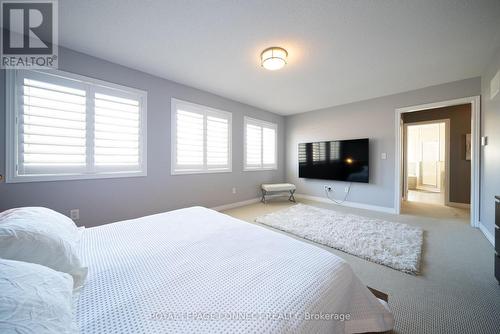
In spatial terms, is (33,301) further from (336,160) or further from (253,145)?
(336,160)

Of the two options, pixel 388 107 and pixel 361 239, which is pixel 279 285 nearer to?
pixel 361 239

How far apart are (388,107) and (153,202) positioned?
4.90m

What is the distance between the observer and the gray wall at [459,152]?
418 centimetres

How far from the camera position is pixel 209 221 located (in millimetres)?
1569

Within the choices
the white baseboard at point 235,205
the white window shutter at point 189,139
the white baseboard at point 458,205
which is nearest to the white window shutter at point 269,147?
the white baseboard at point 235,205

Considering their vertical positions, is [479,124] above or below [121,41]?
below

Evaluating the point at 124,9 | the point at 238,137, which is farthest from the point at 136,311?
the point at 238,137

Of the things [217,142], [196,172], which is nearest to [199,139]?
[217,142]

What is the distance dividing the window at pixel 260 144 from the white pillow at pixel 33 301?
13.0 ft

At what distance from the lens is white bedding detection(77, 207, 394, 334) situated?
616mm

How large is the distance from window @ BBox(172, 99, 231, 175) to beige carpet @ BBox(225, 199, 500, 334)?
270 centimetres

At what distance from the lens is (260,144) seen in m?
4.84

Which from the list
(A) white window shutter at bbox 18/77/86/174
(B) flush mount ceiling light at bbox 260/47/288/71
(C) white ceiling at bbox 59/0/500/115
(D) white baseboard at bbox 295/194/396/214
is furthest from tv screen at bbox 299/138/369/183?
(A) white window shutter at bbox 18/77/86/174

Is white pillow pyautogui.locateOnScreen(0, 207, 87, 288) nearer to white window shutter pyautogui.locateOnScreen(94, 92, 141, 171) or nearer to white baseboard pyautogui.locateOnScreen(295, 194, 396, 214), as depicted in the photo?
white window shutter pyautogui.locateOnScreen(94, 92, 141, 171)
